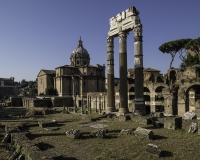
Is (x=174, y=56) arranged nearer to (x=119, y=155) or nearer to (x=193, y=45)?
(x=193, y=45)

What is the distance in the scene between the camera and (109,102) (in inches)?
649

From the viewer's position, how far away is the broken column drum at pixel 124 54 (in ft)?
44.4

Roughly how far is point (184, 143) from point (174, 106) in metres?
12.3

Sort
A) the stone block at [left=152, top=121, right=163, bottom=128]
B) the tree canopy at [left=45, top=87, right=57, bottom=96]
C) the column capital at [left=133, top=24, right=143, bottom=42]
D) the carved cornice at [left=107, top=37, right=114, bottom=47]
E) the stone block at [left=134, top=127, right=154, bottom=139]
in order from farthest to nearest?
1. the tree canopy at [left=45, top=87, right=57, bottom=96]
2. the carved cornice at [left=107, top=37, right=114, bottom=47]
3. the column capital at [left=133, top=24, right=143, bottom=42]
4. the stone block at [left=152, top=121, right=163, bottom=128]
5. the stone block at [left=134, top=127, right=154, bottom=139]

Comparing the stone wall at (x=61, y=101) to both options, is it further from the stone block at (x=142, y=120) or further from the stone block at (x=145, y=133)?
the stone block at (x=145, y=133)

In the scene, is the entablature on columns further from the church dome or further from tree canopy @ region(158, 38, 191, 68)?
the church dome

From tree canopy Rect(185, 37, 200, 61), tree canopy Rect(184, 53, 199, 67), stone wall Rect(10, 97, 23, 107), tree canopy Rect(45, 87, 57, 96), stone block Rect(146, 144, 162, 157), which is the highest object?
tree canopy Rect(185, 37, 200, 61)

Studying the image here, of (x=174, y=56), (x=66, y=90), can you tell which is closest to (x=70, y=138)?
(x=174, y=56)

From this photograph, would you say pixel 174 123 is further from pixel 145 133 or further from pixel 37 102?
pixel 37 102

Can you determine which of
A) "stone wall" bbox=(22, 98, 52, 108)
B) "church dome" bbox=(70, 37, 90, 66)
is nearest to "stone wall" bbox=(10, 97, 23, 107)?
"stone wall" bbox=(22, 98, 52, 108)

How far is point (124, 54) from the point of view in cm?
1496

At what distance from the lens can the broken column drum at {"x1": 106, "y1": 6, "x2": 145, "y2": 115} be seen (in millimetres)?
13547

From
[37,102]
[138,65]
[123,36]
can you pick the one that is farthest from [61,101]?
[138,65]

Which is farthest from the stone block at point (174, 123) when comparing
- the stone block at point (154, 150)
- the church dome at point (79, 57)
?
the church dome at point (79, 57)
